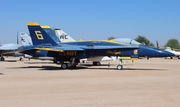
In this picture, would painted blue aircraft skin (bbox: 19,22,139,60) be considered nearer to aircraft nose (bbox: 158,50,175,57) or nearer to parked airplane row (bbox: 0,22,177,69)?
parked airplane row (bbox: 0,22,177,69)

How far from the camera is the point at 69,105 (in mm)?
6551

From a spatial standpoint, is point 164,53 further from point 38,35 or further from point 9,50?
point 9,50

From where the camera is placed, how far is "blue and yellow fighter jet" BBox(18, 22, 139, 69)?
18942mm

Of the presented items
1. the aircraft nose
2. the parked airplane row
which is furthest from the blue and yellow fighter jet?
the aircraft nose

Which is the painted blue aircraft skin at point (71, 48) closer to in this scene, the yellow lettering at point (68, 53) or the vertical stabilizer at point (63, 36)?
the yellow lettering at point (68, 53)

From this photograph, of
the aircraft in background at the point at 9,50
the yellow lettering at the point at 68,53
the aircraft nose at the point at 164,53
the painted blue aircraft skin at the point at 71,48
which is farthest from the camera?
the aircraft in background at the point at 9,50

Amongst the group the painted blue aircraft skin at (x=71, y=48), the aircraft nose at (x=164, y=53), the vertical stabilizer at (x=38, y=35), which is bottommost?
the aircraft nose at (x=164, y=53)

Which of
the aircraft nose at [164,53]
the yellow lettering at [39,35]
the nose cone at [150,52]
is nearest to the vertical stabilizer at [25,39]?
the yellow lettering at [39,35]

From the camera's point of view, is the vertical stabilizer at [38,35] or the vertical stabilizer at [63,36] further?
the vertical stabilizer at [63,36]

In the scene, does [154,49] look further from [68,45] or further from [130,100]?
[130,100]

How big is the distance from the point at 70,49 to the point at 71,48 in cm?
31

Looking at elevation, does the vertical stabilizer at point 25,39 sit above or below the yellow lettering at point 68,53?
above

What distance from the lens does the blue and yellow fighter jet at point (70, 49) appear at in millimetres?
18942

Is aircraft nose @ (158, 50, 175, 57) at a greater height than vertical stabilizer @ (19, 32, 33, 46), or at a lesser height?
lesser
